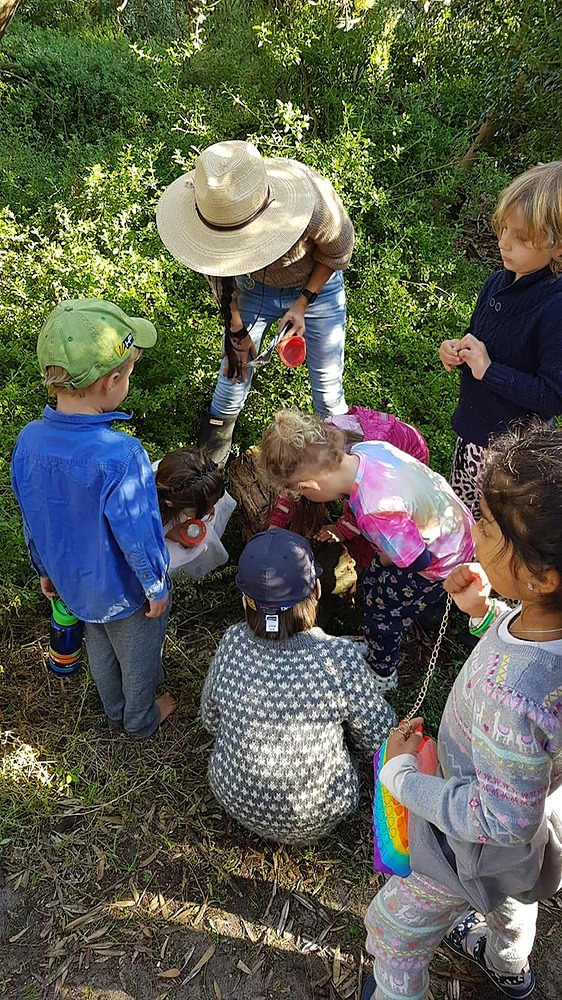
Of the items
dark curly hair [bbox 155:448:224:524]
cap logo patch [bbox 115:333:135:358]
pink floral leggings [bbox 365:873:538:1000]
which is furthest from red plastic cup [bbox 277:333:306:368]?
pink floral leggings [bbox 365:873:538:1000]

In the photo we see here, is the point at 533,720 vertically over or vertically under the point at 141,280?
under

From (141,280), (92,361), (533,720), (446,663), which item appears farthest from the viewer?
(141,280)

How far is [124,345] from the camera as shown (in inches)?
98.1

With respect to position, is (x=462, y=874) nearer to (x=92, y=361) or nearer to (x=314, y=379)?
(x=92, y=361)

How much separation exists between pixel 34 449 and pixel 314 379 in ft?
5.97

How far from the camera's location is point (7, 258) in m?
4.51

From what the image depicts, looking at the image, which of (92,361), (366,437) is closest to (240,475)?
(366,437)

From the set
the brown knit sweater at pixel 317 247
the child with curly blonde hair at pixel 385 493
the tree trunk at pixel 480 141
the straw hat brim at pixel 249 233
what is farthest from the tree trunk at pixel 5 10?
the tree trunk at pixel 480 141

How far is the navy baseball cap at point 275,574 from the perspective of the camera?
243 cm

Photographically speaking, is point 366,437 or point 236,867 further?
point 366,437

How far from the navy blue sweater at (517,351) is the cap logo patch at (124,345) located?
4.69 ft

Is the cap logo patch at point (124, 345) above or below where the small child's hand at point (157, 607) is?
above

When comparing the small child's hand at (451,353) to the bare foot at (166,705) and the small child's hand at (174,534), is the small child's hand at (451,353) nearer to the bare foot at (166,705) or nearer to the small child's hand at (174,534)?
the small child's hand at (174,534)

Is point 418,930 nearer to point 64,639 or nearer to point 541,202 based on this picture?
point 64,639
